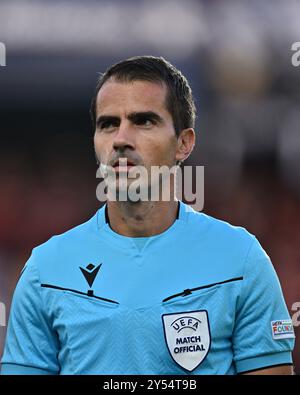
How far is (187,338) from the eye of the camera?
2711 millimetres

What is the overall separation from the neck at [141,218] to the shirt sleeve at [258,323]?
0.36m

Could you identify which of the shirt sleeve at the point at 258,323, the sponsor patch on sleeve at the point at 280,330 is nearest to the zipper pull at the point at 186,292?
the shirt sleeve at the point at 258,323

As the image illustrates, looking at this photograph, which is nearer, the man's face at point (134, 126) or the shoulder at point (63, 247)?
the man's face at point (134, 126)

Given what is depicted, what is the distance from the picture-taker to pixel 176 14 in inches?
283

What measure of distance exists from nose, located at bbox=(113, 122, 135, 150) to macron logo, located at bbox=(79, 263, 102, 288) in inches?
18.3

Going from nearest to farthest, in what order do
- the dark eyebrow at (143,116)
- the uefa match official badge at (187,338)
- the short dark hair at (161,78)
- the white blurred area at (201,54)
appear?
the uefa match official badge at (187,338)
the dark eyebrow at (143,116)
the short dark hair at (161,78)
the white blurred area at (201,54)

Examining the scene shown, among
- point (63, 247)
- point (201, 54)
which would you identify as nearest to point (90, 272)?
point (63, 247)

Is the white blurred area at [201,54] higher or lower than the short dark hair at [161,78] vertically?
higher

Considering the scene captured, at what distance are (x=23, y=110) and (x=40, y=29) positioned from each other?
30.4 inches

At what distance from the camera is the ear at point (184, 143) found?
9.87 feet

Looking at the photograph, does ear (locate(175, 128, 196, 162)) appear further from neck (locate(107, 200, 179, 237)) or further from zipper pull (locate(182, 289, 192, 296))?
zipper pull (locate(182, 289, 192, 296))

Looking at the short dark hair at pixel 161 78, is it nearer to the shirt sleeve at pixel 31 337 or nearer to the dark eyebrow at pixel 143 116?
the dark eyebrow at pixel 143 116

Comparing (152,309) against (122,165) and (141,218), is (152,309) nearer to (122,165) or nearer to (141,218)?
(141,218)
